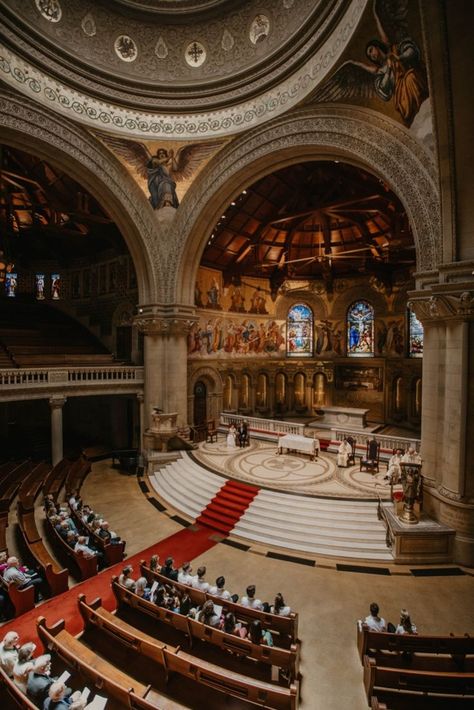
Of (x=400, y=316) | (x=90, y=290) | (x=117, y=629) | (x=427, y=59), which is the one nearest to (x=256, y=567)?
(x=117, y=629)

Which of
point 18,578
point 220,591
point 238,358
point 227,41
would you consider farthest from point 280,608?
point 227,41

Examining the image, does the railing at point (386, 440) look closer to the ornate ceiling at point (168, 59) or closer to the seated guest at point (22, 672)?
the seated guest at point (22, 672)

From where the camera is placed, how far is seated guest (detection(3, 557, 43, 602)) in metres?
7.33

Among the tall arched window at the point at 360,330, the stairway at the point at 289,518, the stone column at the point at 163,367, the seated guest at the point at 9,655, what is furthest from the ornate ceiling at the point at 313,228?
the seated guest at the point at 9,655

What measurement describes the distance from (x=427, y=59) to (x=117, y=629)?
496 inches

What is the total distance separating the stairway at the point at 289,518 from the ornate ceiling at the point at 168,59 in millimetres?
13592

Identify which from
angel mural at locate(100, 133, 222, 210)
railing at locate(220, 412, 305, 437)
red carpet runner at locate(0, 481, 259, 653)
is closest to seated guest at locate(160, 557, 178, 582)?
red carpet runner at locate(0, 481, 259, 653)

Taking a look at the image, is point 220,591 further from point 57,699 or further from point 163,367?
point 163,367

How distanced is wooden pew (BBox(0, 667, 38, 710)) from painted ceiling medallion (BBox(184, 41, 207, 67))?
767 inches

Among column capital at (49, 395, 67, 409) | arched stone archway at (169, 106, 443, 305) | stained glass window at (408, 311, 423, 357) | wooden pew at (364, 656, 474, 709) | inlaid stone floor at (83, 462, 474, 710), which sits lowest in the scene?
inlaid stone floor at (83, 462, 474, 710)

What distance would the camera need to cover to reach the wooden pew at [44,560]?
785 centimetres

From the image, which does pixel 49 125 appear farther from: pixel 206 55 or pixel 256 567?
pixel 256 567

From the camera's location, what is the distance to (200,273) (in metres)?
21.1

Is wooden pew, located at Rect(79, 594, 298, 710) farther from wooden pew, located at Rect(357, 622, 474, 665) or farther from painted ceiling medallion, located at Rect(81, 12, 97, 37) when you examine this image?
painted ceiling medallion, located at Rect(81, 12, 97, 37)
